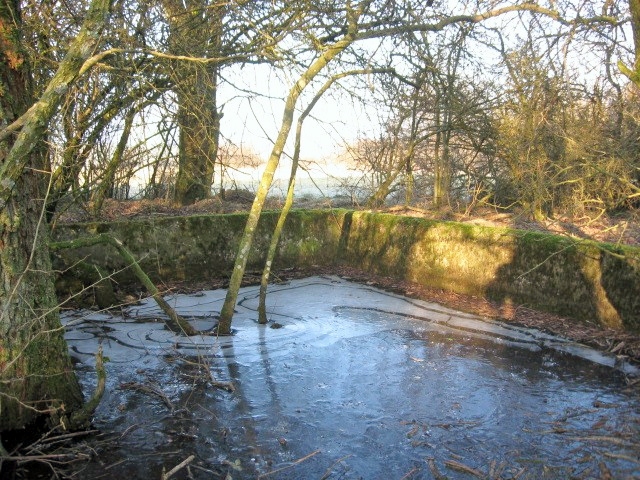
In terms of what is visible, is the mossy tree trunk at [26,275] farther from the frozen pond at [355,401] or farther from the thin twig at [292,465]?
the thin twig at [292,465]

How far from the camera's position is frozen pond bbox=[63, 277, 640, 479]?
437 centimetres

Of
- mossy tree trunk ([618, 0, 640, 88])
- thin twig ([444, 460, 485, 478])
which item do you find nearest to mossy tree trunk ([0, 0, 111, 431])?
thin twig ([444, 460, 485, 478])

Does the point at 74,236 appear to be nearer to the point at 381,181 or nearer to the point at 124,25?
the point at 124,25

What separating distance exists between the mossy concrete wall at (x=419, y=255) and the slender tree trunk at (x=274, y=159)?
158cm

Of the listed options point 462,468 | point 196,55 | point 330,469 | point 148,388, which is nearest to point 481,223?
point 196,55

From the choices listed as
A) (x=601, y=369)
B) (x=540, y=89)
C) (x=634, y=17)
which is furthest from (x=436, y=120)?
(x=601, y=369)

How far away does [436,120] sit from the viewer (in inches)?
478

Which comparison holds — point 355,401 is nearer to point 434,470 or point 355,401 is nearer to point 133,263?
point 434,470

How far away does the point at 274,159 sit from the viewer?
7355 mm

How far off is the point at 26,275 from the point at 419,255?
274 inches

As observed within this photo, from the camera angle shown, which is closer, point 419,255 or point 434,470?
point 434,470

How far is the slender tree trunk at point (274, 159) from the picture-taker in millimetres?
7027

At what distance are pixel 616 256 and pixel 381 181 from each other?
6598mm

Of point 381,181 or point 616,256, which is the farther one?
point 381,181
